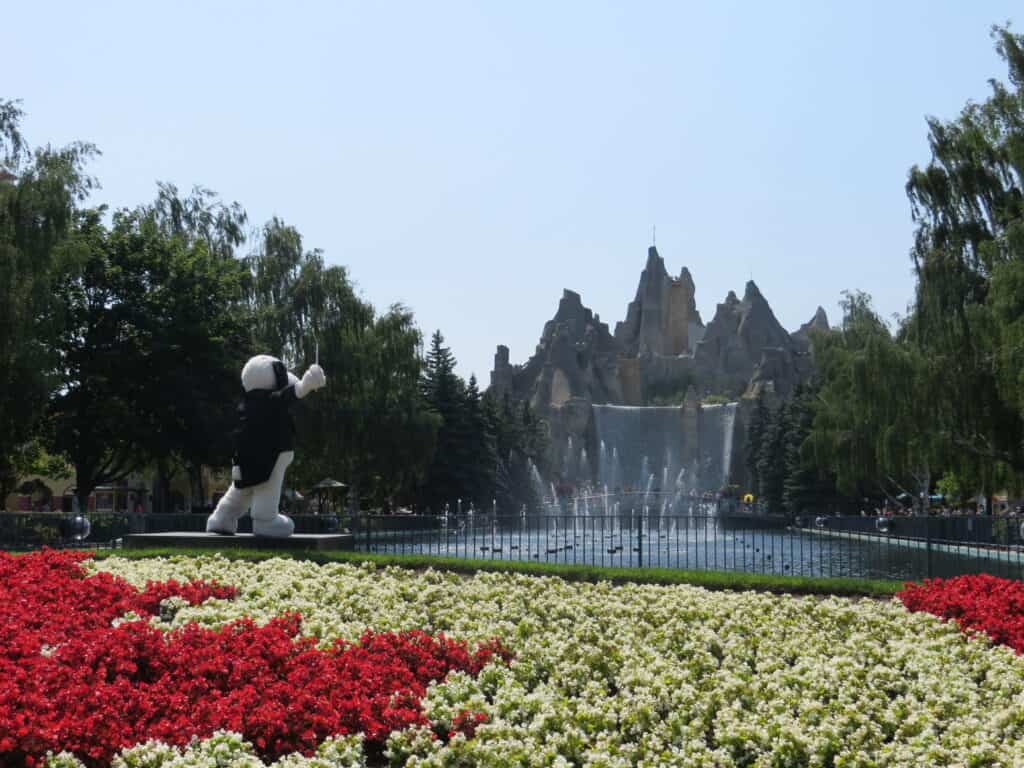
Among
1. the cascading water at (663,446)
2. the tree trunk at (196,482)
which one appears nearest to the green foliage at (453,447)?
the tree trunk at (196,482)

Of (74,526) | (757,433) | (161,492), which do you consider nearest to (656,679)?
(74,526)

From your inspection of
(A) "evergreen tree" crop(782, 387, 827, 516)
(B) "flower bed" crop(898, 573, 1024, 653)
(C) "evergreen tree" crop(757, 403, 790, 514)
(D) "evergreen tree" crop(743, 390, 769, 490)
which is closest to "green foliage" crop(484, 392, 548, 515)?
(C) "evergreen tree" crop(757, 403, 790, 514)

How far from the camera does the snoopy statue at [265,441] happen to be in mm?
15320

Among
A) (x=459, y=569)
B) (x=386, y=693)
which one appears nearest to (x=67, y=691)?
(x=386, y=693)

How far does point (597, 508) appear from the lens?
219 ft

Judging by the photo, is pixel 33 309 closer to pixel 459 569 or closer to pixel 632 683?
pixel 459 569

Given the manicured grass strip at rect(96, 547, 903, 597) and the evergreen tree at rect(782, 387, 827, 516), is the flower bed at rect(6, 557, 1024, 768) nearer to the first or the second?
the manicured grass strip at rect(96, 547, 903, 597)

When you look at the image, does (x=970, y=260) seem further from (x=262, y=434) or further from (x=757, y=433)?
(x=757, y=433)

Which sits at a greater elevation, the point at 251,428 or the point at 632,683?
the point at 251,428

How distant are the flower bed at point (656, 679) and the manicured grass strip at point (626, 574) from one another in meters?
1.52

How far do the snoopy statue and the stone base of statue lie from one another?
7.9 inches

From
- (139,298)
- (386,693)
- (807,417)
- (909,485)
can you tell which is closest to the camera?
(386,693)

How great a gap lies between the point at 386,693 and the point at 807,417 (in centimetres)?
4362

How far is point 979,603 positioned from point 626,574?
4309 mm
